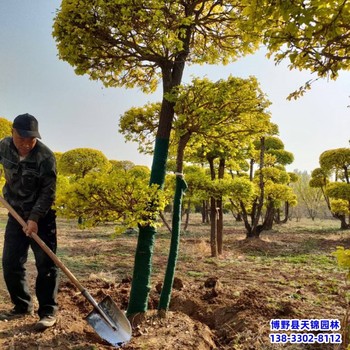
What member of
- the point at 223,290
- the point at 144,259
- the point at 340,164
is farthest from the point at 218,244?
the point at 340,164

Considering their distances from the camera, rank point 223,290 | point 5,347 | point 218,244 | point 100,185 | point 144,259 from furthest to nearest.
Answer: point 218,244 < point 223,290 < point 144,259 < point 100,185 < point 5,347

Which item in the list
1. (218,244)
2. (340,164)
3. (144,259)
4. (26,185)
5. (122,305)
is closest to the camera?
(26,185)

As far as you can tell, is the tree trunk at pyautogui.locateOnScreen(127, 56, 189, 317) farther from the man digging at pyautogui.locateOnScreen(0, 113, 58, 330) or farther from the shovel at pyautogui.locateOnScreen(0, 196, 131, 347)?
the man digging at pyautogui.locateOnScreen(0, 113, 58, 330)

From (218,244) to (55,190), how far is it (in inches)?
284

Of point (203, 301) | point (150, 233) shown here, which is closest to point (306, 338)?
point (203, 301)

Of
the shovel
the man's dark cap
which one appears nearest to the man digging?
the man's dark cap

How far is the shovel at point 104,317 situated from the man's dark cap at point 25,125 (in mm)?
786

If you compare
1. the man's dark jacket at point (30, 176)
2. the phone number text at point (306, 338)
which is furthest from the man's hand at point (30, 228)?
the phone number text at point (306, 338)

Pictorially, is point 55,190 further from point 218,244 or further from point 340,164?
point 340,164

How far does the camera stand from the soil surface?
354cm

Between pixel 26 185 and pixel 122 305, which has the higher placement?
pixel 26 185

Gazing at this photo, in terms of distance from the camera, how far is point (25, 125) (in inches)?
143

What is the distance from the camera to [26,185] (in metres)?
3.79

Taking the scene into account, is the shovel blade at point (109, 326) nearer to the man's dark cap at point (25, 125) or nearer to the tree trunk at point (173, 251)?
the tree trunk at point (173, 251)
